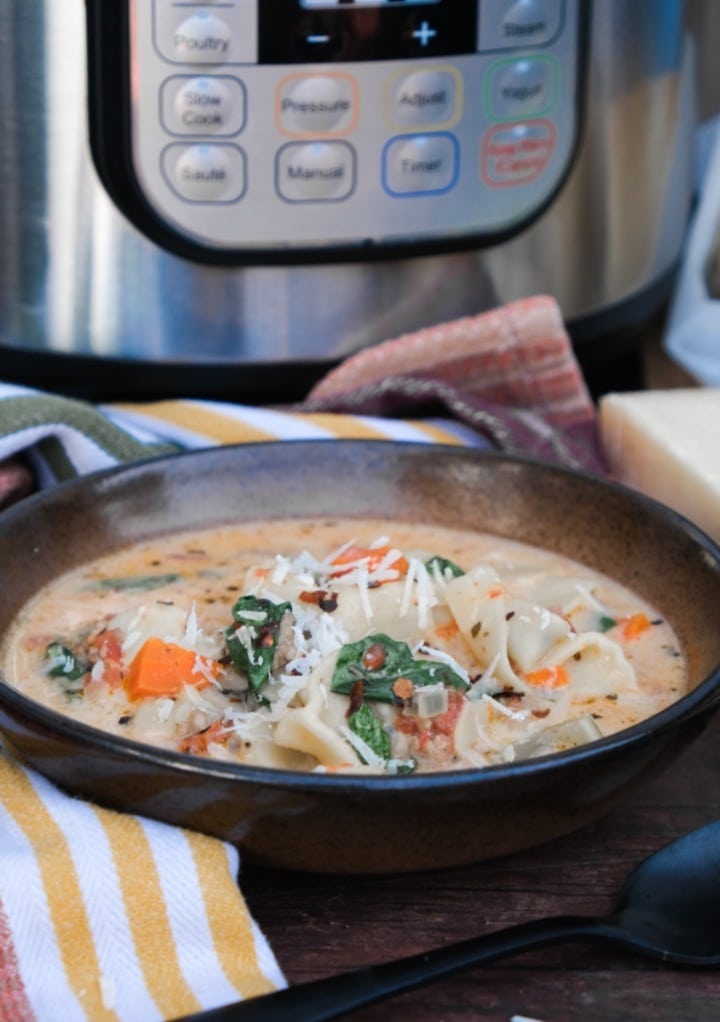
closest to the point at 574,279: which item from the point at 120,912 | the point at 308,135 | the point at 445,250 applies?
the point at 445,250

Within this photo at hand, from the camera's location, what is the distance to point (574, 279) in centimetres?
180

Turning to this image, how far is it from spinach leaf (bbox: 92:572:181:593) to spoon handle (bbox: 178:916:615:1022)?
54 cm

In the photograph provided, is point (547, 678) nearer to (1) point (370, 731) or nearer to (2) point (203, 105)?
(1) point (370, 731)

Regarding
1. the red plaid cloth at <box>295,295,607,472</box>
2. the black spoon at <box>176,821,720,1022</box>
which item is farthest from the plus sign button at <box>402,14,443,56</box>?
the black spoon at <box>176,821,720,1022</box>

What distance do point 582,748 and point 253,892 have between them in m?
0.26

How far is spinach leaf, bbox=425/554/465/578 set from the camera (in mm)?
1306

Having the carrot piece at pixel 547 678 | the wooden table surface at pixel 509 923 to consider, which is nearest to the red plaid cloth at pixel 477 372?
the carrot piece at pixel 547 678

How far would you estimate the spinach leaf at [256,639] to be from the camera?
113cm

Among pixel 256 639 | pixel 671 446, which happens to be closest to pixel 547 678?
pixel 256 639

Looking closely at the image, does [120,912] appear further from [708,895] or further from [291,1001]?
[708,895]

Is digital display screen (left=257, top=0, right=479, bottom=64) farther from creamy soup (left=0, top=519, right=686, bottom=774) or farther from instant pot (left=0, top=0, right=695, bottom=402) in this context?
creamy soup (left=0, top=519, right=686, bottom=774)

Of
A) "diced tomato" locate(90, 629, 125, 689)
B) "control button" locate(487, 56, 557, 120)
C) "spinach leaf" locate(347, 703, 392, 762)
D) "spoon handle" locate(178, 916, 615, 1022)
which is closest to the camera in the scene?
"spoon handle" locate(178, 916, 615, 1022)

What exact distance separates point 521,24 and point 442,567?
630 millimetres

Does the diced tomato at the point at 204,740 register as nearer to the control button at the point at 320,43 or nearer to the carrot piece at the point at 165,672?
the carrot piece at the point at 165,672
